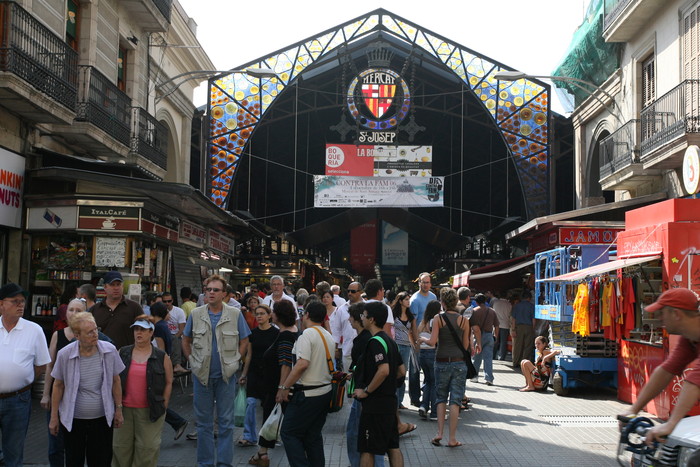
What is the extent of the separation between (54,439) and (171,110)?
18.6m

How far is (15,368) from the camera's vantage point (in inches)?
244

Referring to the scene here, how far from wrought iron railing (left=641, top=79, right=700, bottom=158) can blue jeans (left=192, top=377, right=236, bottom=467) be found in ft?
38.7

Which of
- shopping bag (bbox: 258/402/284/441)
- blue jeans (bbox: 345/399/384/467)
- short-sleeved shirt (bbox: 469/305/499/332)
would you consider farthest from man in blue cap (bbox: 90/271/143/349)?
short-sleeved shirt (bbox: 469/305/499/332)

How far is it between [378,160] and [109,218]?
1535 cm

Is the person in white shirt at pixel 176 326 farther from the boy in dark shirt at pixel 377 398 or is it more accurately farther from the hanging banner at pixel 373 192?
the hanging banner at pixel 373 192

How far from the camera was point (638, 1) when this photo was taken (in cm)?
1817

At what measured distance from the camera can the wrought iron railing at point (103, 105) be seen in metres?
14.6

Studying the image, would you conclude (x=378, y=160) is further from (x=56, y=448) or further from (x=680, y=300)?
(x=680, y=300)

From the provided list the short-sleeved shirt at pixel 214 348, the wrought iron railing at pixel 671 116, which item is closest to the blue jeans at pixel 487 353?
the wrought iron railing at pixel 671 116

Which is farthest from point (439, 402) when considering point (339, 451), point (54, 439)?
point (54, 439)

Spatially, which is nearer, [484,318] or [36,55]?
[36,55]

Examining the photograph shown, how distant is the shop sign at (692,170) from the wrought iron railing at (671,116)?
1605 millimetres

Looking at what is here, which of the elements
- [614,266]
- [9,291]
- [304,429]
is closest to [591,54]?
[614,266]

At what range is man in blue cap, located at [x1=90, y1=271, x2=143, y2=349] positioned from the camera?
25.4 ft
